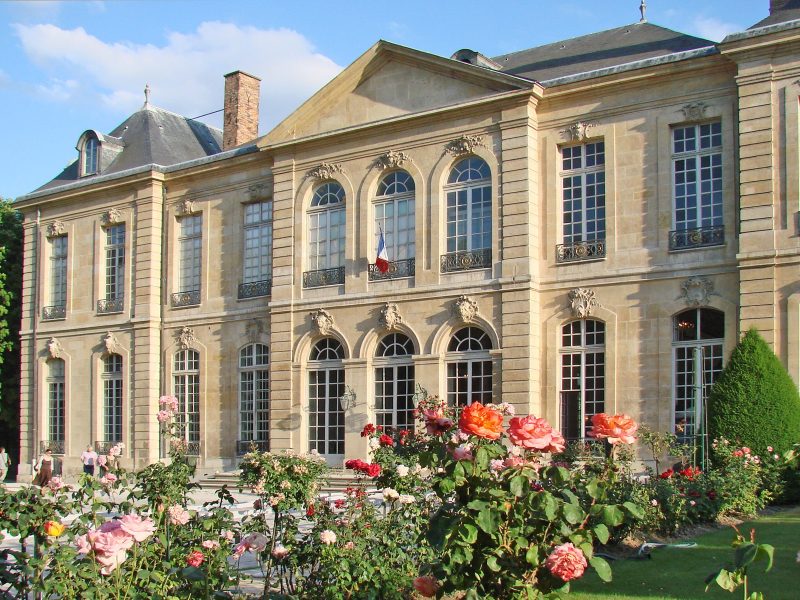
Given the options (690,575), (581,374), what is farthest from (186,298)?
(690,575)

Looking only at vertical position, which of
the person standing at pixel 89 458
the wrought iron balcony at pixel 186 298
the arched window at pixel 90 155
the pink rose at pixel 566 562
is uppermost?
the arched window at pixel 90 155

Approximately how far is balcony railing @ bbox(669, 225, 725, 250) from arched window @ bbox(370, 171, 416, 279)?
5.41 meters

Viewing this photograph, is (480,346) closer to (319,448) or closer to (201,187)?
(319,448)

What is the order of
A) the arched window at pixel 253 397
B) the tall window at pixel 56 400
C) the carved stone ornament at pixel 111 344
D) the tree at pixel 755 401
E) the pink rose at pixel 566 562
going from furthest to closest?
1. the tall window at pixel 56 400
2. the carved stone ornament at pixel 111 344
3. the arched window at pixel 253 397
4. the tree at pixel 755 401
5. the pink rose at pixel 566 562

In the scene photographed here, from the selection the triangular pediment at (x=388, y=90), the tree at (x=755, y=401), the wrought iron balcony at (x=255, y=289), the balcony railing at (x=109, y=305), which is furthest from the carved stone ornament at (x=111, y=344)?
the tree at (x=755, y=401)

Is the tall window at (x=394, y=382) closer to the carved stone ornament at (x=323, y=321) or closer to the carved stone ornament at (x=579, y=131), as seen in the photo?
the carved stone ornament at (x=323, y=321)

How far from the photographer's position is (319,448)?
2188 centimetres

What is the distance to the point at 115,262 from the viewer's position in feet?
87.2

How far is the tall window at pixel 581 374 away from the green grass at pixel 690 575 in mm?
7222

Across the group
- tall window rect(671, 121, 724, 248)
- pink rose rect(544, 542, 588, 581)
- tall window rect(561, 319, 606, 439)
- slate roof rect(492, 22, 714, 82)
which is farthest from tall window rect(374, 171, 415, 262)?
pink rose rect(544, 542, 588, 581)

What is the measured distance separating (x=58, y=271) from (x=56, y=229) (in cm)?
117

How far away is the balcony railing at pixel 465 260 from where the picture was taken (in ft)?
64.1

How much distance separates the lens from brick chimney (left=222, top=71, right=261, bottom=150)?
26594mm

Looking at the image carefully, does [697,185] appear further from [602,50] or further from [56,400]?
[56,400]
